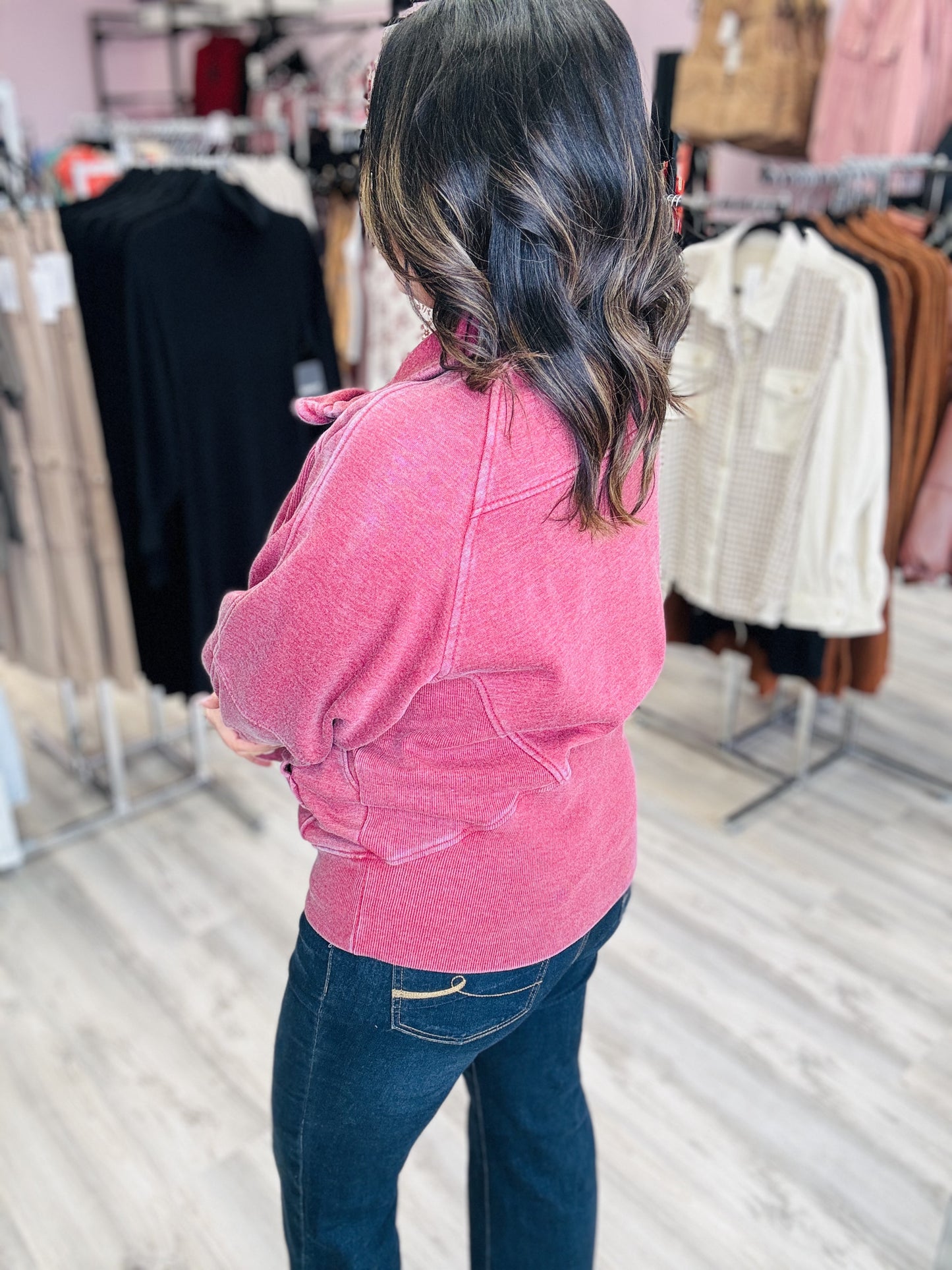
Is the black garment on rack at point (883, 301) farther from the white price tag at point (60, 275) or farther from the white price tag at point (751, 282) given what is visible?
the white price tag at point (60, 275)

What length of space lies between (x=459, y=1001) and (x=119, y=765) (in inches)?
72.1

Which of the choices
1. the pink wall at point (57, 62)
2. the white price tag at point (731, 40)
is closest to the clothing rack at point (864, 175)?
the white price tag at point (731, 40)

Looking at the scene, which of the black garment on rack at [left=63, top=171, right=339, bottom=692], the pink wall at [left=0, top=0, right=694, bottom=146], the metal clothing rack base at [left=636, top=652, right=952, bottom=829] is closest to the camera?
the black garment on rack at [left=63, top=171, right=339, bottom=692]

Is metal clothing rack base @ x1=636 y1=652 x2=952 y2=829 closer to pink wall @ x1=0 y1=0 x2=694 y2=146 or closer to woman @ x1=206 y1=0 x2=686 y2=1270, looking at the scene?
woman @ x1=206 y1=0 x2=686 y2=1270

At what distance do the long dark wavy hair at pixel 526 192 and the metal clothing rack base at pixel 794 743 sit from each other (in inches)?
73.0

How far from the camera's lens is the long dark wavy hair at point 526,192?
0.58 m

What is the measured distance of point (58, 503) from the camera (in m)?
2.03

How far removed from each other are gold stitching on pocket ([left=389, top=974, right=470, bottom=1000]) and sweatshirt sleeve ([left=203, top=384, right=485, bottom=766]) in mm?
215

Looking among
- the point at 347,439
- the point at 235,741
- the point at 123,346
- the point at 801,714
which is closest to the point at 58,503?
the point at 123,346

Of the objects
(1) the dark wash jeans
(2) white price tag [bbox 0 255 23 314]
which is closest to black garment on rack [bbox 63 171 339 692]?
(2) white price tag [bbox 0 255 23 314]

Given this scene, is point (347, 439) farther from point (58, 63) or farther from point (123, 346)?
point (58, 63)

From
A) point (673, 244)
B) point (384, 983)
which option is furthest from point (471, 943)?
point (673, 244)

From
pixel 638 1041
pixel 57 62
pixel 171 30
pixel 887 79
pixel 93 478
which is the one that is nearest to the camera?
pixel 638 1041

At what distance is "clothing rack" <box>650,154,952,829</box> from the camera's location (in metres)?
2.26
